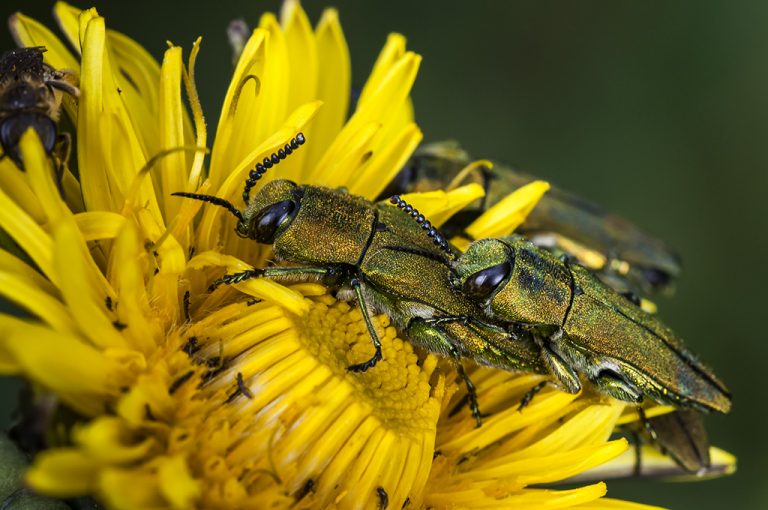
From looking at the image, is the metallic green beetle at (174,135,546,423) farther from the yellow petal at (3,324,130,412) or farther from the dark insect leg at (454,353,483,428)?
the yellow petal at (3,324,130,412)

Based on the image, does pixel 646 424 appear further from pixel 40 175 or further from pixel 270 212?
pixel 40 175

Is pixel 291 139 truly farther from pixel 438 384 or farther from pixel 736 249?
pixel 736 249

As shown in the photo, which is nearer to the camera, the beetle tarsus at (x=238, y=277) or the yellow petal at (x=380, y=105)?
the beetle tarsus at (x=238, y=277)

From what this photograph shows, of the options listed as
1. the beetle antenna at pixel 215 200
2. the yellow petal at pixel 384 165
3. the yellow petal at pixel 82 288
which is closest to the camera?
the yellow petal at pixel 82 288

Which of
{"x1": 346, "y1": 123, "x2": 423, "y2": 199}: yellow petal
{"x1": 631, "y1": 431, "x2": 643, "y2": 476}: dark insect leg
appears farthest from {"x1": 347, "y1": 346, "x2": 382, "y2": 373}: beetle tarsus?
{"x1": 631, "y1": 431, "x2": 643, "y2": 476}: dark insect leg

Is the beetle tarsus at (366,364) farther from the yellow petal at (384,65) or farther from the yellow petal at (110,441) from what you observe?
the yellow petal at (384,65)

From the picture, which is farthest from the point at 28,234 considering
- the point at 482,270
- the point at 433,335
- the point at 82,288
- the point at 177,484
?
the point at 482,270

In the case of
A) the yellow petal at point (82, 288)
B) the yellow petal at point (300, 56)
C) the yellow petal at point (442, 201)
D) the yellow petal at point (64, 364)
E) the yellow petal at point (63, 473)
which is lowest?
the yellow petal at point (63, 473)

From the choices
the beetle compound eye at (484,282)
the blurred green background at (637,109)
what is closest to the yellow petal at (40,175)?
the beetle compound eye at (484,282)

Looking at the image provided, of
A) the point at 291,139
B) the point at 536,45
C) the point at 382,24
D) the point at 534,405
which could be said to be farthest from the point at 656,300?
the point at 291,139
